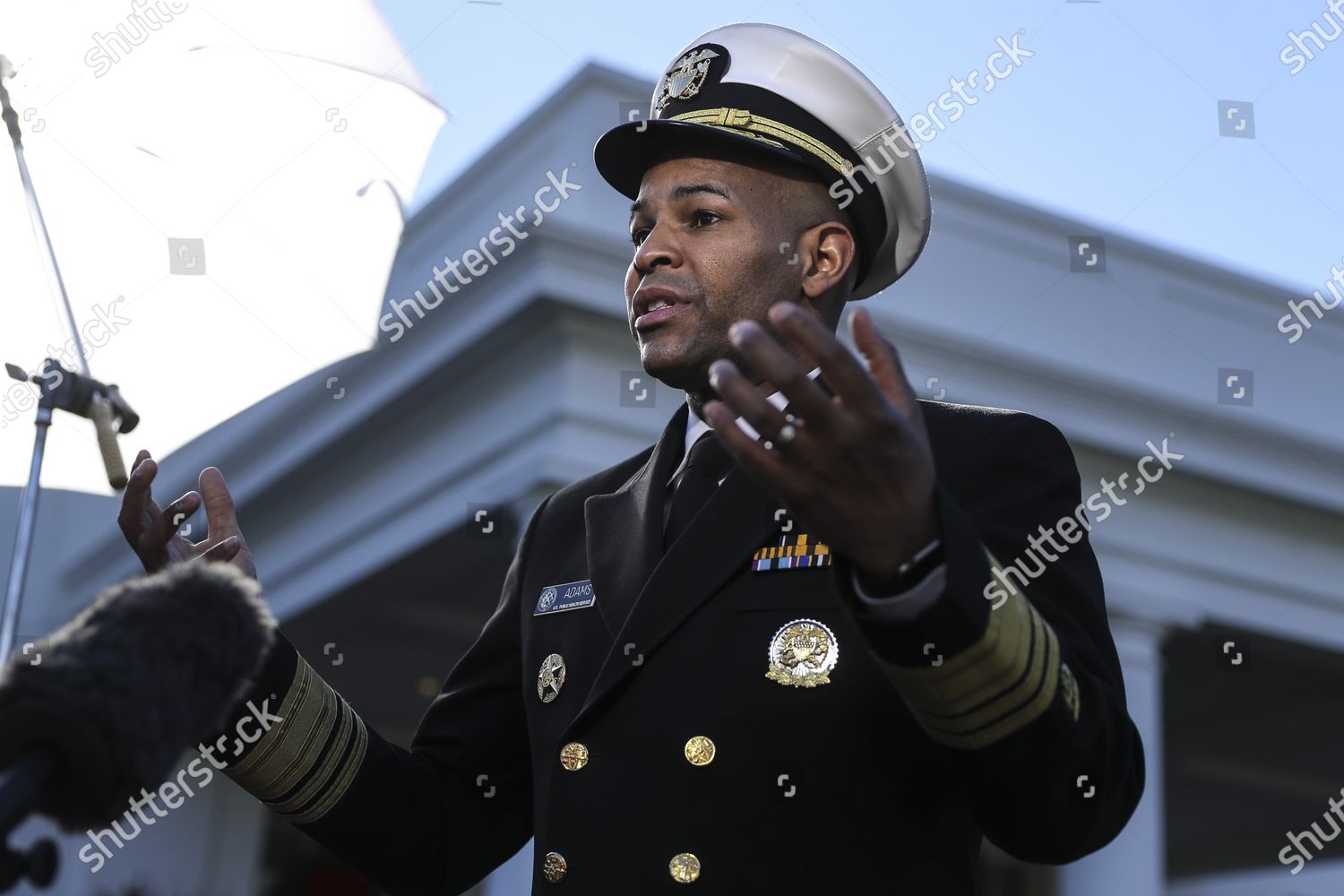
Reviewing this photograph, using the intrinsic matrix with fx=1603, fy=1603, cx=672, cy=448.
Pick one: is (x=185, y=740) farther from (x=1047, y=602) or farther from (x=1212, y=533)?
(x=1212, y=533)

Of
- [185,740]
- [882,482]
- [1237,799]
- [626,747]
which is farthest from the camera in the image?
[1237,799]

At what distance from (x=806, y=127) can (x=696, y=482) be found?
0.65 m

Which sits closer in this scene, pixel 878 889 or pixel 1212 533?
pixel 878 889

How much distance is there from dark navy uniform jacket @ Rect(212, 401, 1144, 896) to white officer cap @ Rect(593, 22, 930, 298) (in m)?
0.51

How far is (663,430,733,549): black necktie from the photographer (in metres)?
2.40

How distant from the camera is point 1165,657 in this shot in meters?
12.8

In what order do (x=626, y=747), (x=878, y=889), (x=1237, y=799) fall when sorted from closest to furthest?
(x=878, y=889) → (x=626, y=747) → (x=1237, y=799)

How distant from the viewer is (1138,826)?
9.53 metres

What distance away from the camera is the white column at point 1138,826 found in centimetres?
938

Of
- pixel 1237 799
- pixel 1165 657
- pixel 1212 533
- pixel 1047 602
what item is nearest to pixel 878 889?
pixel 1047 602

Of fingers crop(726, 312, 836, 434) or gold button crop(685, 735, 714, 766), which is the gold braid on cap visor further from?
fingers crop(726, 312, 836, 434)

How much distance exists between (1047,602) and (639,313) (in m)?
0.81

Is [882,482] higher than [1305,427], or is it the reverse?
[882,482]

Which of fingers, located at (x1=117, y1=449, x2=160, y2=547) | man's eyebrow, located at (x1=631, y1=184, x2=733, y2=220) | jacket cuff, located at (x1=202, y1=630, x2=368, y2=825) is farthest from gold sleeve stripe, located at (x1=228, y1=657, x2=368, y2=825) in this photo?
man's eyebrow, located at (x1=631, y1=184, x2=733, y2=220)
